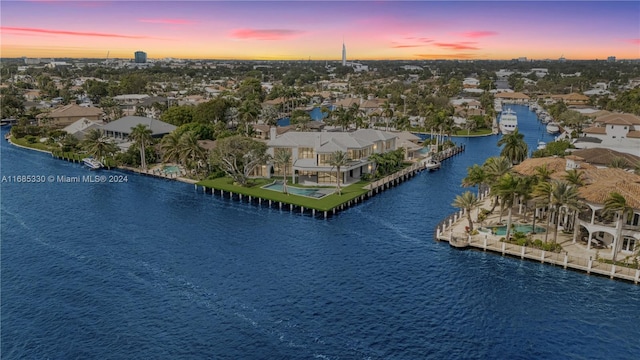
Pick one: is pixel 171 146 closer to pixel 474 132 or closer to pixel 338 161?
pixel 338 161

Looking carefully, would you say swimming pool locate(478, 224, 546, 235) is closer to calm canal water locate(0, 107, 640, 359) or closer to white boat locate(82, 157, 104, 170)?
calm canal water locate(0, 107, 640, 359)

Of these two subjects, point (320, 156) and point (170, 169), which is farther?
point (170, 169)

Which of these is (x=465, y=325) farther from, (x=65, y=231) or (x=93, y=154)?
(x=93, y=154)

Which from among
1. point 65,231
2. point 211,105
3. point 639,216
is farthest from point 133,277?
point 211,105

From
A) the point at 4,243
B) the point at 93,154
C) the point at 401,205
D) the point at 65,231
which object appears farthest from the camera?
the point at 93,154

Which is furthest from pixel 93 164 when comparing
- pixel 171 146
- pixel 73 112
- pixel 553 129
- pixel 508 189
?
pixel 553 129

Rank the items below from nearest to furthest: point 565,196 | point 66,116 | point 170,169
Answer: point 565,196, point 170,169, point 66,116
